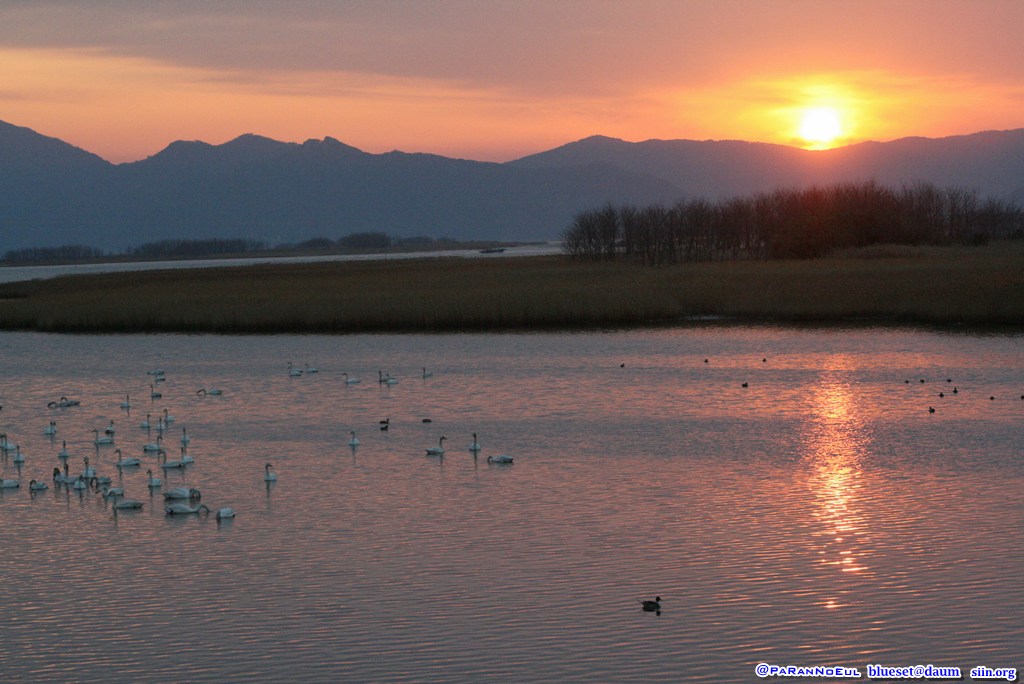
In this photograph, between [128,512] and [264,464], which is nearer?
[128,512]

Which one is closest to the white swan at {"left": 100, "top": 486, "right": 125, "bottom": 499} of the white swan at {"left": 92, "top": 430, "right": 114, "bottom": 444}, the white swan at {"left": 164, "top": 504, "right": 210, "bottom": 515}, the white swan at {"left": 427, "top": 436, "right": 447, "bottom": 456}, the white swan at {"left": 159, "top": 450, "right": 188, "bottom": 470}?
the white swan at {"left": 164, "top": 504, "right": 210, "bottom": 515}

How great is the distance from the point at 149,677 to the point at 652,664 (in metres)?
5.00

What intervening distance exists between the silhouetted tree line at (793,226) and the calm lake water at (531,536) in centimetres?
6588

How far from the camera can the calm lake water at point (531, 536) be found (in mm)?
13297

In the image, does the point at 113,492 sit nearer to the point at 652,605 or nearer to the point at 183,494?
the point at 183,494

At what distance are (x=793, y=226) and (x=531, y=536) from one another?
3324 inches

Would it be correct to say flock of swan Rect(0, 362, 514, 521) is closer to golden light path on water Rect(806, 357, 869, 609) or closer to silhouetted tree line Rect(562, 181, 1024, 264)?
golden light path on water Rect(806, 357, 869, 609)

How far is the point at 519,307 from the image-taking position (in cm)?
5509

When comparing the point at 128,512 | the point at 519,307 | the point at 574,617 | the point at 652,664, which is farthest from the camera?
the point at 519,307

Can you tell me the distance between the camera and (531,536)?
17.9 metres

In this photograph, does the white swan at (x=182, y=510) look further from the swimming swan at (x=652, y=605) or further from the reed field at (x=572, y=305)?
the reed field at (x=572, y=305)

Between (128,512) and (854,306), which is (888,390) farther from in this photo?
(854,306)

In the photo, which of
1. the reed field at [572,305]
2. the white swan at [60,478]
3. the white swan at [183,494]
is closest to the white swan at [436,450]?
the white swan at [183,494]

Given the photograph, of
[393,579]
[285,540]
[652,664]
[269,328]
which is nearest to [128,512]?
[285,540]
